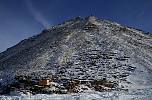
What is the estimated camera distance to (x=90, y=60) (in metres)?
36.4

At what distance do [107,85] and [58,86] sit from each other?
14.1 feet

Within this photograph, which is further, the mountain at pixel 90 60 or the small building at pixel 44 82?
the mountain at pixel 90 60

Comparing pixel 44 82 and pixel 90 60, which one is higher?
pixel 90 60

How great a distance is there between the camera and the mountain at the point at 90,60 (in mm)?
28781

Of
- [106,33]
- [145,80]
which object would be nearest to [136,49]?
[106,33]

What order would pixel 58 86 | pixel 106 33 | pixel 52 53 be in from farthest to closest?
pixel 106 33, pixel 52 53, pixel 58 86

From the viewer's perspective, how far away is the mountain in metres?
28.8

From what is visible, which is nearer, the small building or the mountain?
the small building

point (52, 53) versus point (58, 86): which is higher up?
point (52, 53)

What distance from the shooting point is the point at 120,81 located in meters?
29.2

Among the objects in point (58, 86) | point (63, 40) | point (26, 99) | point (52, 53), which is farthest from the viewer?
point (63, 40)

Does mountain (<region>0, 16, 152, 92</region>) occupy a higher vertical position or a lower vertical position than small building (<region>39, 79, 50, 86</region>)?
higher

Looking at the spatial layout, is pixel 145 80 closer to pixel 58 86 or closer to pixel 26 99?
pixel 58 86

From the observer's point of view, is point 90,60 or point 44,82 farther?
point 90,60
